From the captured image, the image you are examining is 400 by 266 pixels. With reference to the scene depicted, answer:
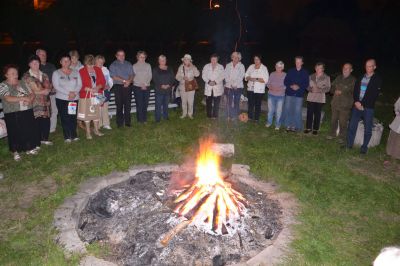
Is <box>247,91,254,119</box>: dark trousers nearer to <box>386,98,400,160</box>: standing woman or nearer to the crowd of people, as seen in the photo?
the crowd of people

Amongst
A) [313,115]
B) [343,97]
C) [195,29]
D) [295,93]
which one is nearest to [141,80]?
[295,93]

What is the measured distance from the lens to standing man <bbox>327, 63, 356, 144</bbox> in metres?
9.50

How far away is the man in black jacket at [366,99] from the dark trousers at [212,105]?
4.08 meters

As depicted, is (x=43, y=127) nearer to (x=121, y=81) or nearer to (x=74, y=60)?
(x=74, y=60)

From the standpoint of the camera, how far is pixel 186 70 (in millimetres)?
11328

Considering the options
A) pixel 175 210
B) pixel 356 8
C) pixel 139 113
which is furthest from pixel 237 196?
Answer: pixel 356 8

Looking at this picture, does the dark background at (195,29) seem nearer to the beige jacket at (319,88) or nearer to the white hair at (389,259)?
the beige jacket at (319,88)

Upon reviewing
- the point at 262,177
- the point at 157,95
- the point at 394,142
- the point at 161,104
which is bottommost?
the point at 262,177

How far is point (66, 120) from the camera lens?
9.17m

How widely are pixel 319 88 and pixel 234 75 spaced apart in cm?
256

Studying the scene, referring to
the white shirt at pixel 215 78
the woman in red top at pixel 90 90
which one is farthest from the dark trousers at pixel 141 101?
the white shirt at pixel 215 78

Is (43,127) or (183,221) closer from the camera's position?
(183,221)

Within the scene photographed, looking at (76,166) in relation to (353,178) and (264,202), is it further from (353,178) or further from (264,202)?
(353,178)

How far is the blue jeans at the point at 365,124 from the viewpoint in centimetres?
895
